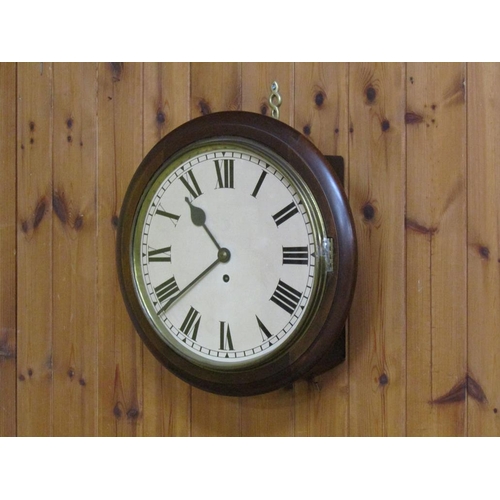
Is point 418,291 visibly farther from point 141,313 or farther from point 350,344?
point 141,313

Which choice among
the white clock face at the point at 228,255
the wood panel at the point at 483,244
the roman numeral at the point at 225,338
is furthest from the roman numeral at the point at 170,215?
the wood panel at the point at 483,244

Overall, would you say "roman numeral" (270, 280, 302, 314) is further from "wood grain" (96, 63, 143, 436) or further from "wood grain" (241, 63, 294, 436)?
→ "wood grain" (96, 63, 143, 436)

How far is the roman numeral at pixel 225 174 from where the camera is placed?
3.94ft

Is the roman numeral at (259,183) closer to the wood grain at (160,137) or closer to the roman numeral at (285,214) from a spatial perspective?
the roman numeral at (285,214)

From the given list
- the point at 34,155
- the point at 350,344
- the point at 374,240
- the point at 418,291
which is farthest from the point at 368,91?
the point at 34,155

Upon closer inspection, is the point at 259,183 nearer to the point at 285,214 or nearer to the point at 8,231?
the point at 285,214

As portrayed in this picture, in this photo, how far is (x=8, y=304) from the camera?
55.8 inches

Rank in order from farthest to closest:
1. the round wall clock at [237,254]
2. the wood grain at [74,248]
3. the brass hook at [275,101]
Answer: the wood grain at [74,248] < the brass hook at [275,101] < the round wall clock at [237,254]

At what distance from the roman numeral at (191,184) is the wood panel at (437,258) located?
1.47 feet

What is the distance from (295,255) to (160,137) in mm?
429

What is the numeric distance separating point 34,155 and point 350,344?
816 millimetres

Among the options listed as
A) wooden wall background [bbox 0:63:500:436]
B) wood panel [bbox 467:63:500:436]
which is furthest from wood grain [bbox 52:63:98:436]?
wood panel [bbox 467:63:500:436]

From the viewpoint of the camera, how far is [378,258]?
131cm

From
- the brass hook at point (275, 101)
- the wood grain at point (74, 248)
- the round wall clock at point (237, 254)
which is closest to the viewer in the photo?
the round wall clock at point (237, 254)
